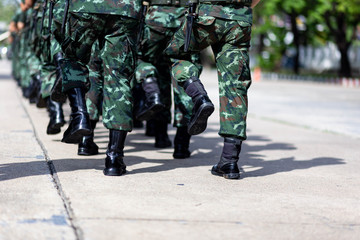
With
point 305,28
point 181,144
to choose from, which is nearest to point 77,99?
point 181,144

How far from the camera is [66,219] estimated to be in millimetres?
3465

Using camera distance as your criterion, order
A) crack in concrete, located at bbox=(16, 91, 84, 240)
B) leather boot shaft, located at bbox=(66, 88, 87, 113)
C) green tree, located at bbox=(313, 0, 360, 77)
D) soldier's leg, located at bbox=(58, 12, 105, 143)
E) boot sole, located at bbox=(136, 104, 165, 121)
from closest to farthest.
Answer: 1. crack in concrete, located at bbox=(16, 91, 84, 240)
2. soldier's leg, located at bbox=(58, 12, 105, 143)
3. leather boot shaft, located at bbox=(66, 88, 87, 113)
4. boot sole, located at bbox=(136, 104, 165, 121)
5. green tree, located at bbox=(313, 0, 360, 77)

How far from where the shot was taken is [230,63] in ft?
16.0

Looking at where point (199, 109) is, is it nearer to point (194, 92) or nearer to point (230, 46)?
point (194, 92)

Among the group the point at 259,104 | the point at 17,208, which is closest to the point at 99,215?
the point at 17,208

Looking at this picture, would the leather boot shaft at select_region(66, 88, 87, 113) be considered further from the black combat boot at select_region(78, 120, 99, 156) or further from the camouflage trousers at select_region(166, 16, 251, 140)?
the camouflage trousers at select_region(166, 16, 251, 140)

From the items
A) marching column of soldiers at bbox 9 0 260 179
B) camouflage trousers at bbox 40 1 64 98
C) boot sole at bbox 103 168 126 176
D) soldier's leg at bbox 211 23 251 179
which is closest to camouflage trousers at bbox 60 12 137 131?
marching column of soldiers at bbox 9 0 260 179

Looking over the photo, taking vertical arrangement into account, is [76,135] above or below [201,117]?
below

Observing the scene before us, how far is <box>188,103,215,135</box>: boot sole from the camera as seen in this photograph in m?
4.64

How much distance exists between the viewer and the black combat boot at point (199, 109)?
4.65 metres

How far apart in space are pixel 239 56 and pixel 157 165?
110 cm

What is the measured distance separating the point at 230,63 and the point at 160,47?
1.31m

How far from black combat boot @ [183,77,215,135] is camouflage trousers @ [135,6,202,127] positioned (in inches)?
24.2

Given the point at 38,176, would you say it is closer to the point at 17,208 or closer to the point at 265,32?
the point at 17,208
